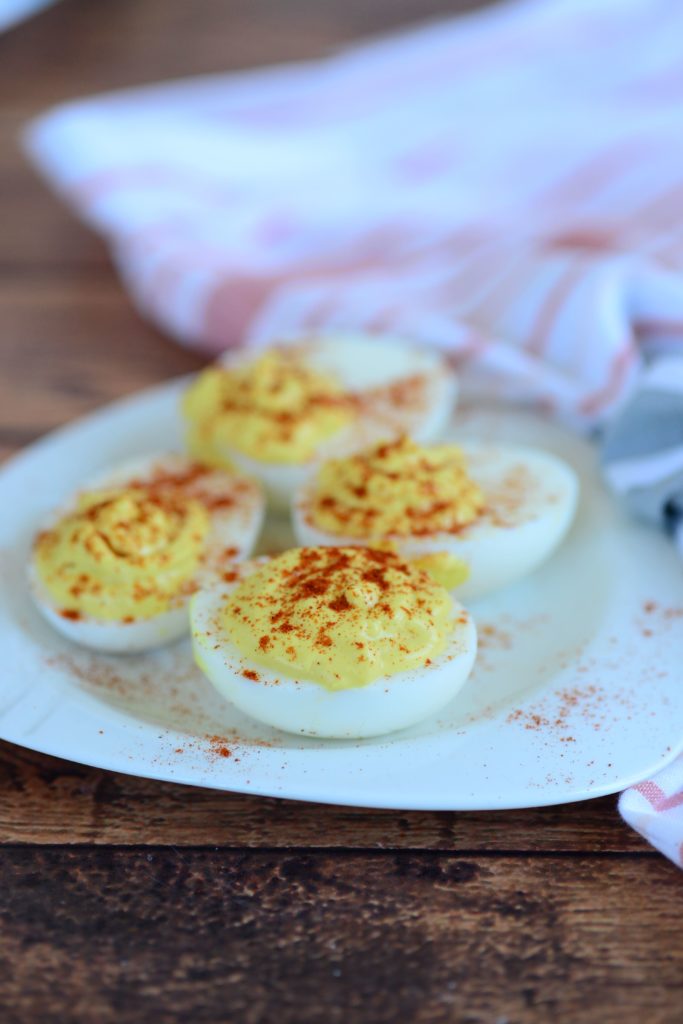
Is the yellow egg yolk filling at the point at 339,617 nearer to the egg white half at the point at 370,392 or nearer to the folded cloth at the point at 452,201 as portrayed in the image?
the egg white half at the point at 370,392

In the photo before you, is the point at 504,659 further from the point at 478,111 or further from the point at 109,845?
the point at 478,111

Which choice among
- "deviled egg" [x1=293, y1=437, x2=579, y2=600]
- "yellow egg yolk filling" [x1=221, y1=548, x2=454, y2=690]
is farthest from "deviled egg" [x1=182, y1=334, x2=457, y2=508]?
"yellow egg yolk filling" [x1=221, y1=548, x2=454, y2=690]

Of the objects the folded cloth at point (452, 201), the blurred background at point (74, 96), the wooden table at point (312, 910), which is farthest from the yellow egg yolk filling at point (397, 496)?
the blurred background at point (74, 96)

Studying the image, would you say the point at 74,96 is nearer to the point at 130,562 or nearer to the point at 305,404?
the point at 305,404

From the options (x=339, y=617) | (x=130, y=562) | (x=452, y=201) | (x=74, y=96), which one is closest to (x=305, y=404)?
(x=130, y=562)

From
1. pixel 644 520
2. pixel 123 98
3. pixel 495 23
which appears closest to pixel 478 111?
pixel 495 23

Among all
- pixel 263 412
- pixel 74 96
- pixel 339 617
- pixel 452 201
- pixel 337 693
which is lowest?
pixel 337 693

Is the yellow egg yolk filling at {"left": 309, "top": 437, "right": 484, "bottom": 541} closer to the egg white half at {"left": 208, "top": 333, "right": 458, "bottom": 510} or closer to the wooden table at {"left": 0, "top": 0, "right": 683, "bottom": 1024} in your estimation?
the egg white half at {"left": 208, "top": 333, "right": 458, "bottom": 510}
